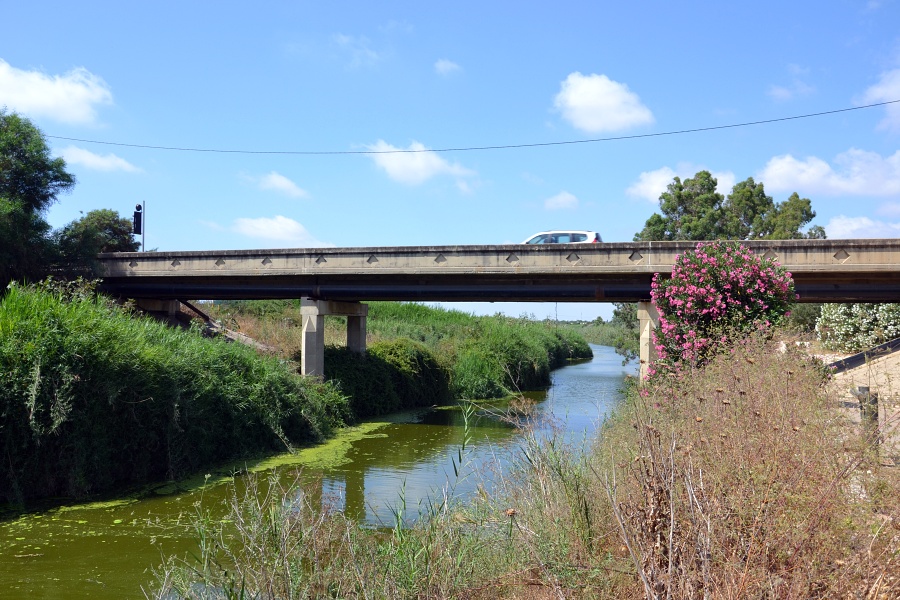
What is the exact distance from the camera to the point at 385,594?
13.7 feet

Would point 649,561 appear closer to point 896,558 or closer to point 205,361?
point 896,558

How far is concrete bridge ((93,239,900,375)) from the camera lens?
16.0 meters

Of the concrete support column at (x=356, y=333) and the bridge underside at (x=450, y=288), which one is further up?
the bridge underside at (x=450, y=288)

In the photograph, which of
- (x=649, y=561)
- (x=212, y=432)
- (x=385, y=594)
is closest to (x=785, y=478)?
(x=649, y=561)

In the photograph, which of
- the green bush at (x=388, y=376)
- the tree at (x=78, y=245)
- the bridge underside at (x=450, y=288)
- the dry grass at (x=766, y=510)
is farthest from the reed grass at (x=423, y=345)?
the dry grass at (x=766, y=510)

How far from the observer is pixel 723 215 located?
4153 centimetres

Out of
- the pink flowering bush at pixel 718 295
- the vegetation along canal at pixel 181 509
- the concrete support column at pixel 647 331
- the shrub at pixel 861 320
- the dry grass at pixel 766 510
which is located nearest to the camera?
the dry grass at pixel 766 510

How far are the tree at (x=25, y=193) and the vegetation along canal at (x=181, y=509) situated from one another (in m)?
9.67

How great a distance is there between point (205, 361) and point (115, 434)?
2.85m

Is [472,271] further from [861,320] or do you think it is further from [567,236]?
[861,320]

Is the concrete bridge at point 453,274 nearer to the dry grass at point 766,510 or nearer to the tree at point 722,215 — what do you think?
the dry grass at point 766,510

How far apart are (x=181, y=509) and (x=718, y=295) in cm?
961

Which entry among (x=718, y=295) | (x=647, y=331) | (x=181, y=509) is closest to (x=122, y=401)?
(x=181, y=509)

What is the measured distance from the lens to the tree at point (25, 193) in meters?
18.3
